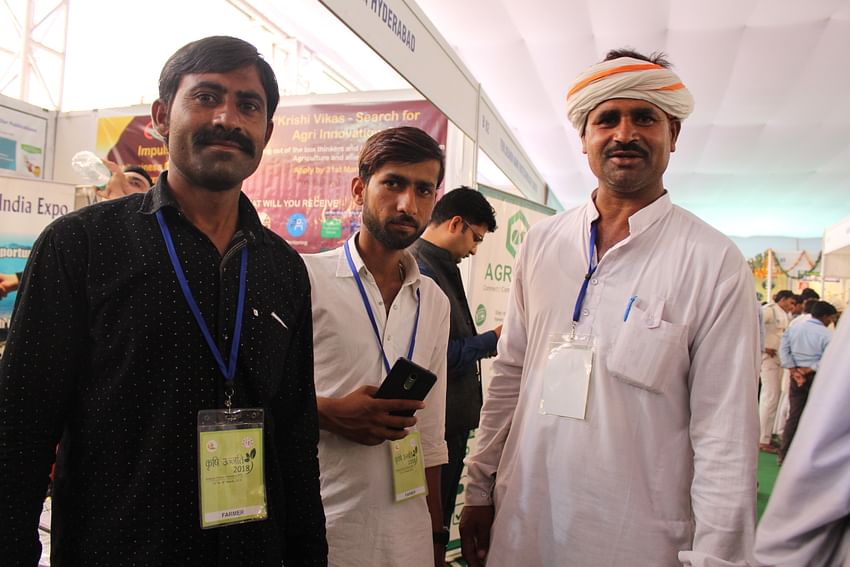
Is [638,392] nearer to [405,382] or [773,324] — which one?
[405,382]

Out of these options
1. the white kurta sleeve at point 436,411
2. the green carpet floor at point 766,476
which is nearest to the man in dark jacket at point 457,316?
the white kurta sleeve at point 436,411

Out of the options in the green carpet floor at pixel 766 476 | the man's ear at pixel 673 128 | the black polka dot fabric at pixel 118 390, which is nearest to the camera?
the black polka dot fabric at pixel 118 390

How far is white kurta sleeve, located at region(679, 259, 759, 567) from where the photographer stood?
3.99ft

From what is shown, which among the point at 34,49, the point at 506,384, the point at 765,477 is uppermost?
the point at 34,49

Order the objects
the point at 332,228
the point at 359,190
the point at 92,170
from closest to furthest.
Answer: the point at 359,190
the point at 332,228
the point at 92,170

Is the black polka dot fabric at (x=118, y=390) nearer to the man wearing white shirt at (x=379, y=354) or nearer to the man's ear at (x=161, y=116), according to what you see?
the man's ear at (x=161, y=116)

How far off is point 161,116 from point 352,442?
0.87 metres

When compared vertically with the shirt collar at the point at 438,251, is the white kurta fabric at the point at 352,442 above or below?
below

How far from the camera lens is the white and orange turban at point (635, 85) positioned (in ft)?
4.89

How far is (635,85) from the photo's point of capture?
4.90 ft

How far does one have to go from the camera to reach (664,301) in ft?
4.51

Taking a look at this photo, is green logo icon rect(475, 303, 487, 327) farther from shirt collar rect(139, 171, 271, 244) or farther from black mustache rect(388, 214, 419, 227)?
shirt collar rect(139, 171, 271, 244)

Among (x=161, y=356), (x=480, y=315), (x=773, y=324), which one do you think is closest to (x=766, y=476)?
(x=773, y=324)

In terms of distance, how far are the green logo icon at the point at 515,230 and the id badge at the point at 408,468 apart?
272 centimetres
